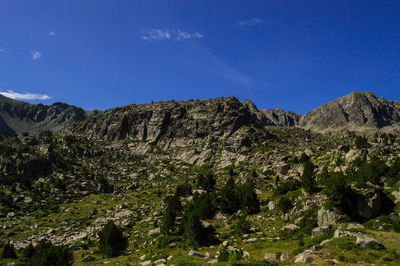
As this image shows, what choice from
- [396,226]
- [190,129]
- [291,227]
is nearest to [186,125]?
[190,129]

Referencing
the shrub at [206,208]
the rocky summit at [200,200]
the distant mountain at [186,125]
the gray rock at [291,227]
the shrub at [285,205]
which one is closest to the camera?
the rocky summit at [200,200]

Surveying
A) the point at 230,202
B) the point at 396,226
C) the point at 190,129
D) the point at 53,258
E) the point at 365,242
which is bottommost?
the point at 53,258

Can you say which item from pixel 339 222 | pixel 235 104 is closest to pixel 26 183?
pixel 339 222

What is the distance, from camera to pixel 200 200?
181 ft

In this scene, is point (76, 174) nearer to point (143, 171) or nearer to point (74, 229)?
point (143, 171)

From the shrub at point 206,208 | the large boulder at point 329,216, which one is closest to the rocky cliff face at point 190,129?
the shrub at point 206,208

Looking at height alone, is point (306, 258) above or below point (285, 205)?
below

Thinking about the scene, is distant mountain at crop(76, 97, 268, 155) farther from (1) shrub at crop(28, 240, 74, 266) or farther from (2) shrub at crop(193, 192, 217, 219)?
(1) shrub at crop(28, 240, 74, 266)

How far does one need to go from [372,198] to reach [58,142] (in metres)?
176

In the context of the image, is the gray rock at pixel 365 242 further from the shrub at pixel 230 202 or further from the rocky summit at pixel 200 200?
the shrub at pixel 230 202

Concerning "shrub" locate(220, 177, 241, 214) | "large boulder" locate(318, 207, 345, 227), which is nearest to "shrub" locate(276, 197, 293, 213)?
"large boulder" locate(318, 207, 345, 227)

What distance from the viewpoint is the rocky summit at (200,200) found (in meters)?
27.2

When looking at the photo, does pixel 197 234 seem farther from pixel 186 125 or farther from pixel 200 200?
pixel 186 125

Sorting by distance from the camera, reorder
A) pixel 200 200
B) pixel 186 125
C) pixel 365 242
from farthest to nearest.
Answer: pixel 186 125, pixel 200 200, pixel 365 242
